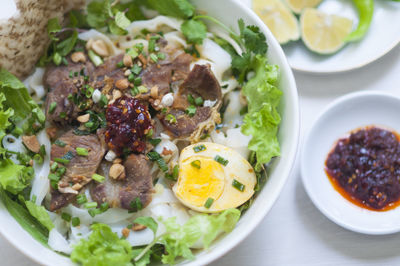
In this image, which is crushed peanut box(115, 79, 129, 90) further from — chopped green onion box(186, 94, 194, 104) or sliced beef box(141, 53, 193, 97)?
chopped green onion box(186, 94, 194, 104)

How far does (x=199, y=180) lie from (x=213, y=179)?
0.09 meters

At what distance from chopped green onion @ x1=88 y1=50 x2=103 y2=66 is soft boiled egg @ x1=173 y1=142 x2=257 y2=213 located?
2.87 feet

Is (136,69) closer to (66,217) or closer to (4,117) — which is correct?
(4,117)

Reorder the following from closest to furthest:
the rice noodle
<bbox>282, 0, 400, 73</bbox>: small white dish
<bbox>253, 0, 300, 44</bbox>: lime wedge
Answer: the rice noodle
<bbox>282, 0, 400, 73</bbox>: small white dish
<bbox>253, 0, 300, 44</bbox>: lime wedge

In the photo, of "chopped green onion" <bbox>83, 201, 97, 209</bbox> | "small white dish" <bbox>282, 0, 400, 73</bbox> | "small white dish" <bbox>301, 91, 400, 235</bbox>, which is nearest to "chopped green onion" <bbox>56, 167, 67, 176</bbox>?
"chopped green onion" <bbox>83, 201, 97, 209</bbox>

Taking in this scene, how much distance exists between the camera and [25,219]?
9.09 ft

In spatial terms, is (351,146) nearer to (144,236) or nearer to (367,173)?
(367,173)

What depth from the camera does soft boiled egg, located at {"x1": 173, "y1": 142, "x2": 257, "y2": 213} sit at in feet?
9.06

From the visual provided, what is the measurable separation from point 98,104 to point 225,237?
3.91 feet

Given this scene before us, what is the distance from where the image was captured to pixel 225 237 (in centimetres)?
266

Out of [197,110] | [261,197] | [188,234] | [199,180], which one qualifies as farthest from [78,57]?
[261,197]

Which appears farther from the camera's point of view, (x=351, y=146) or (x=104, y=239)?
(x=351, y=146)

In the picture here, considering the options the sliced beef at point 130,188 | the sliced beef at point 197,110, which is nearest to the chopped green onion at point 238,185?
the sliced beef at point 197,110

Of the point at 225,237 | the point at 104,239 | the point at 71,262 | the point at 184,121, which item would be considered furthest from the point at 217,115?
the point at 71,262
